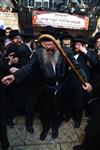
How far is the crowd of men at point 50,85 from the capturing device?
446cm

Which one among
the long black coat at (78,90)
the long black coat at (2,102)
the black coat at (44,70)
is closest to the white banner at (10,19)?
the long black coat at (78,90)

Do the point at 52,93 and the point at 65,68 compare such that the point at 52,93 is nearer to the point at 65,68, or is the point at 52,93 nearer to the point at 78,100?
the point at 65,68

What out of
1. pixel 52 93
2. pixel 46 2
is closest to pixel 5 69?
pixel 52 93

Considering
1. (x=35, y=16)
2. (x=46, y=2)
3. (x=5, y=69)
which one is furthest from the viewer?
(x=46, y=2)

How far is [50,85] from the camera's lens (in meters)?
4.89

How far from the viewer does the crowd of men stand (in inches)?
175

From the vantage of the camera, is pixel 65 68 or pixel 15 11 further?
pixel 15 11

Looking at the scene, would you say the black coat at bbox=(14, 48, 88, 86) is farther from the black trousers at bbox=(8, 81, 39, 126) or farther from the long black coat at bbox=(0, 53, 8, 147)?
the black trousers at bbox=(8, 81, 39, 126)

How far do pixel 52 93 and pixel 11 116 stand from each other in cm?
128

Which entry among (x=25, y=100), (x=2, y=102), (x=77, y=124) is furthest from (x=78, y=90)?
(x=2, y=102)

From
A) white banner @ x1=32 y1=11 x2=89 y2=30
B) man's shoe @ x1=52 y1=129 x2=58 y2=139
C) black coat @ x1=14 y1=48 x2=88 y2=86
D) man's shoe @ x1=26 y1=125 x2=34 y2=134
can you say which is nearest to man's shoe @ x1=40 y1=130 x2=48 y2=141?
man's shoe @ x1=52 y1=129 x2=58 y2=139

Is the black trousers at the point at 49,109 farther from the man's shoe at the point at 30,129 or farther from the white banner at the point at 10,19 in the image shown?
the white banner at the point at 10,19

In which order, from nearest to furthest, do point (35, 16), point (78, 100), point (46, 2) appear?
1. point (78, 100)
2. point (35, 16)
3. point (46, 2)

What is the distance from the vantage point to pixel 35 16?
54.8 feet
